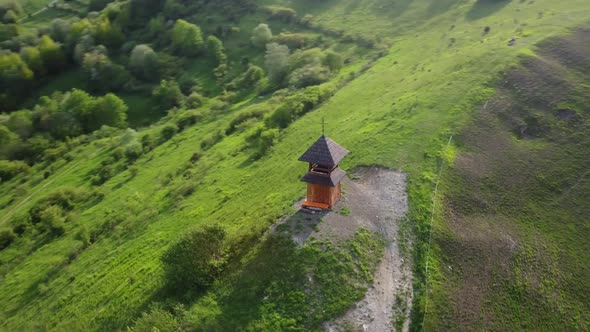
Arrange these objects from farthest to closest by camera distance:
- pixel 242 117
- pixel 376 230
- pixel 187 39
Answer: pixel 187 39
pixel 242 117
pixel 376 230

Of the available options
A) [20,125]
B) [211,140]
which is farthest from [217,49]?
[211,140]

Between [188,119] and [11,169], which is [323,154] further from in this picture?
[11,169]

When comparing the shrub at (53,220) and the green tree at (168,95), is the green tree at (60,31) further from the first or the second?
the shrub at (53,220)

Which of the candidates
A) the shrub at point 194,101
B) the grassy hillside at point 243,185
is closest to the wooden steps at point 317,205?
the grassy hillside at point 243,185

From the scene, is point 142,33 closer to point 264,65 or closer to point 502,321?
point 264,65

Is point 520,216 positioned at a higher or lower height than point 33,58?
higher

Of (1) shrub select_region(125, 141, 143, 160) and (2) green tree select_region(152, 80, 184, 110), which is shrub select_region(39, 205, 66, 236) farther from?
(2) green tree select_region(152, 80, 184, 110)
